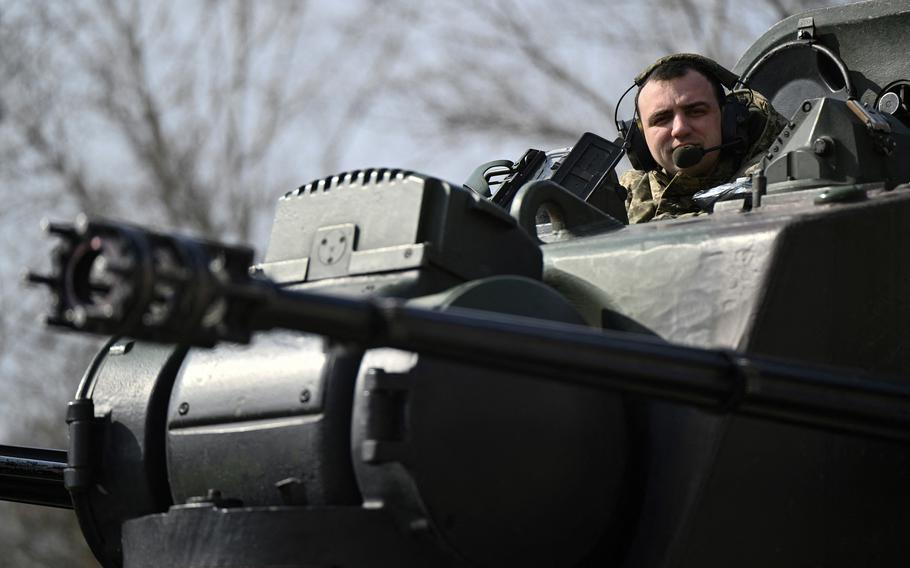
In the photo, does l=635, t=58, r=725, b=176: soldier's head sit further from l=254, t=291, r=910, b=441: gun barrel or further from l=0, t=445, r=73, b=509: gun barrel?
l=0, t=445, r=73, b=509: gun barrel

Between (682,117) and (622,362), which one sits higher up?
(682,117)

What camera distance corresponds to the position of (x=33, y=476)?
4.71 metres

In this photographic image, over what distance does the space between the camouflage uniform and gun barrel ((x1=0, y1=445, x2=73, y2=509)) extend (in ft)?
5.47

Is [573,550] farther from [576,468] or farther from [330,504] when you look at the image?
[330,504]

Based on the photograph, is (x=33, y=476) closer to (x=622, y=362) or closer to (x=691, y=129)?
(x=691, y=129)

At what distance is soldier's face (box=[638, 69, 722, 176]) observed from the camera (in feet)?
16.6

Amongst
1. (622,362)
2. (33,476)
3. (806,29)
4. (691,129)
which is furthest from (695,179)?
(622,362)

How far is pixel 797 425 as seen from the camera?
336 centimetres

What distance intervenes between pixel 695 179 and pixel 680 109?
8.0 inches

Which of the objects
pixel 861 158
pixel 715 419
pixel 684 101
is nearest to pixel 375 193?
pixel 715 419

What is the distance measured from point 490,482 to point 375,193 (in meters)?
0.71

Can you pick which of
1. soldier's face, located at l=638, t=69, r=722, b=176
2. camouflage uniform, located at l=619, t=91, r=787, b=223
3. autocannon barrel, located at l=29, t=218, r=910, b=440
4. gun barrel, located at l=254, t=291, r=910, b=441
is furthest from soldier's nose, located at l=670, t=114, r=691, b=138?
autocannon barrel, located at l=29, t=218, r=910, b=440

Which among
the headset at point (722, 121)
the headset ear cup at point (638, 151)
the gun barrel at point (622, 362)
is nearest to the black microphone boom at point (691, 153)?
the headset at point (722, 121)

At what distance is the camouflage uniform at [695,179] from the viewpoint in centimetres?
500
